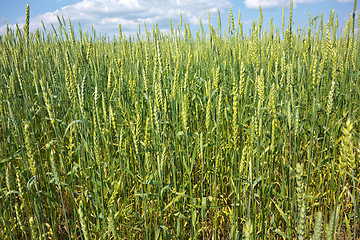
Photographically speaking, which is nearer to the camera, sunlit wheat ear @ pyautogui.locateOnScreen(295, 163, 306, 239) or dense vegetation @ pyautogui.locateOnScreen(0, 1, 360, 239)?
sunlit wheat ear @ pyautogui.locateOnScreen(295, 163, 306, 239)

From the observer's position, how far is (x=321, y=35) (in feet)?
7.08

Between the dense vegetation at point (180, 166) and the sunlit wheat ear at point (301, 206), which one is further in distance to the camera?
the dense vegetation at point (180, 166)

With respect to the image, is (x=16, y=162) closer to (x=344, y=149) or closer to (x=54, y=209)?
(x=54, y=209)

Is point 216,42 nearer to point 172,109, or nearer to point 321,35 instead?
point 172,109

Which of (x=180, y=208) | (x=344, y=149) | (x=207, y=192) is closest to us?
(x=344, y=149)

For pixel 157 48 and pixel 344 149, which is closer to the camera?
pixel 344 149

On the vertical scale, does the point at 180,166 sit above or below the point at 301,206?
below

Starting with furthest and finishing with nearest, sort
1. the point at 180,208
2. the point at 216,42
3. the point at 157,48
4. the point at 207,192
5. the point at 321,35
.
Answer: the point at 321,35 → the point at 216,42 → the point at 207,192 → the point at 180,208 → the point at 157,48

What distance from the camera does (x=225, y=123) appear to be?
167cm

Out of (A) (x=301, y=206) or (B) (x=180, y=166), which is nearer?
(A) (x=301, y=206)

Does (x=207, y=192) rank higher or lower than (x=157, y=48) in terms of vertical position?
lower

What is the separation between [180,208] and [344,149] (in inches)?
35.0

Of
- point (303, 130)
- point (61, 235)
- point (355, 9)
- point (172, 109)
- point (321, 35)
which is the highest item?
point (355, 9)

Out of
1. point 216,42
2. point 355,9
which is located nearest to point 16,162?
point 216,42
